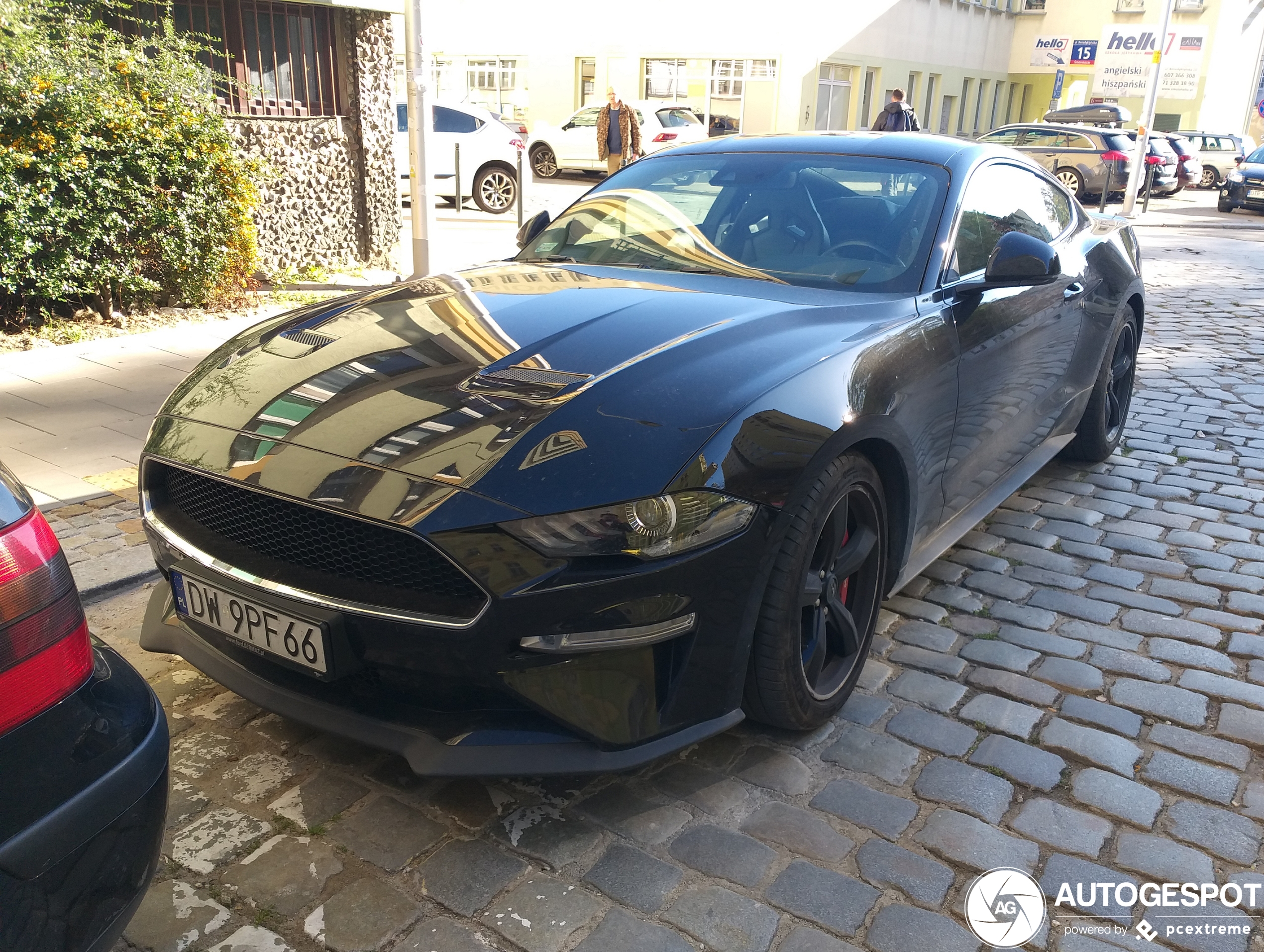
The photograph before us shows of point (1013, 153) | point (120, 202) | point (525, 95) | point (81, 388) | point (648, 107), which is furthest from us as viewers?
point (525, 95)

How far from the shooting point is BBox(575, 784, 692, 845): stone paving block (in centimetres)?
246

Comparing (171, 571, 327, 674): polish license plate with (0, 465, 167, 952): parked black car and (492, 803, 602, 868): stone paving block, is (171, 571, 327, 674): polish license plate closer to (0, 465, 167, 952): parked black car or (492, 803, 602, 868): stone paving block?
(0, 465, 167, 952): parked black car

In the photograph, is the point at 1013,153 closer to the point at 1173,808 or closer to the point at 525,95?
the point at 1173,808

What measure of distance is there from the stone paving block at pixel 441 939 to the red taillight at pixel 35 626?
827 millimetres

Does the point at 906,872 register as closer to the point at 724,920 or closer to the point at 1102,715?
the point at 724,920

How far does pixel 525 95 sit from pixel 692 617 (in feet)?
108

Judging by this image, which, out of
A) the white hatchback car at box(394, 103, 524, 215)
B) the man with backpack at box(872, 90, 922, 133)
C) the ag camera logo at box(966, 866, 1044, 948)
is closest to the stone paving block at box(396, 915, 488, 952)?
the ag camera logo at box(966, 866, 1044, 948)

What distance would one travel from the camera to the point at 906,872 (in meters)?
2.35

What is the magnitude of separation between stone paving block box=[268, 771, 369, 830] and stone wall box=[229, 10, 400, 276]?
6740 millimetres

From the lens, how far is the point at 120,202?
682 cm

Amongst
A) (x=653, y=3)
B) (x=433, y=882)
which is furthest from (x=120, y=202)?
(x=653, y=3)

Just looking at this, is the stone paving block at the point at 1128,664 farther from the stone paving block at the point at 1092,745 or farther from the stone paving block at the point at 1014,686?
the stone paving block at the point at 1092,745

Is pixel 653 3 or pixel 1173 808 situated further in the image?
pixel 653 3

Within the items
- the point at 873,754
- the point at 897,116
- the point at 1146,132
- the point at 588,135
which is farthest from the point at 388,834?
the point at 588,135
